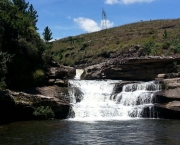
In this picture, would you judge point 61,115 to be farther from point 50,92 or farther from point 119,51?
point 119,51

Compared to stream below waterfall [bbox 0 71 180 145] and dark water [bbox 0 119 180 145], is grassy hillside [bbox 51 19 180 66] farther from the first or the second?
dark water [bbox 0 119 180 145]

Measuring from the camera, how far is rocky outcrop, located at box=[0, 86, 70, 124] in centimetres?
3100

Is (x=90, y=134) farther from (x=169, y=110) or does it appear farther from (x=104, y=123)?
(x=169, y=110)

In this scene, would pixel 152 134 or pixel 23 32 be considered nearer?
pixel 152 134

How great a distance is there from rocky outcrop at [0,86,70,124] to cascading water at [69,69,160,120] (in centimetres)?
163

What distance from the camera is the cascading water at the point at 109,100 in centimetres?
3366

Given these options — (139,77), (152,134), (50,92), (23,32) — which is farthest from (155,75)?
(152,134)

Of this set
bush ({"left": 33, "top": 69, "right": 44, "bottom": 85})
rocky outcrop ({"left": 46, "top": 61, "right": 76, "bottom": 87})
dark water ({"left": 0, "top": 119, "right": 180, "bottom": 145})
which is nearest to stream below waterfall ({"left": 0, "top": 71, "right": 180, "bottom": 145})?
dark water ({"left": 0, "top": 119, "right": 180, "bottom": 145})

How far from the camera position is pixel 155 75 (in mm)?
44750

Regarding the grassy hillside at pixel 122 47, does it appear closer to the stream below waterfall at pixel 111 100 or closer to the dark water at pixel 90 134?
the stream below waterfall at pixel 111 100

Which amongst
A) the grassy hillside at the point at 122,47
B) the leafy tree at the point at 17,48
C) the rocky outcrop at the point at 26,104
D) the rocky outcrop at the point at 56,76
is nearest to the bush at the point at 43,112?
the rocky outcrop at the point at 26,104

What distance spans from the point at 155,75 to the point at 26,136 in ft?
88.8

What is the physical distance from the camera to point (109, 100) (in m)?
37.7

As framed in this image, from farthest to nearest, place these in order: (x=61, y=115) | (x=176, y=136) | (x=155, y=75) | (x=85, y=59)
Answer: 1. (x=85, y=59)
2. (x=155, y=75)
3. (x=61, y=115)
4. (x=176, y=136)
